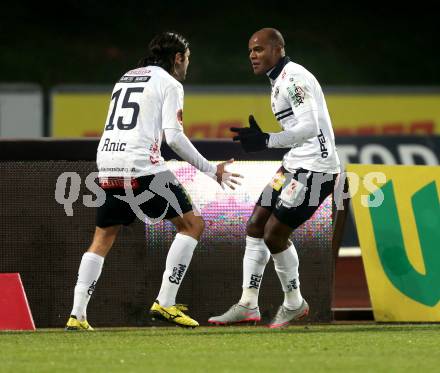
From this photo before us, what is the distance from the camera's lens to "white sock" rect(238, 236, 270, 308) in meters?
6.97

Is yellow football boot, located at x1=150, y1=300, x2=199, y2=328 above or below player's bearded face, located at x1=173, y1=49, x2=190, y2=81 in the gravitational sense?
below

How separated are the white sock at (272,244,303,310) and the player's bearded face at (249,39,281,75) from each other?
1110 mm

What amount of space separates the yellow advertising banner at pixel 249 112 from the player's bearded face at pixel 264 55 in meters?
8.01

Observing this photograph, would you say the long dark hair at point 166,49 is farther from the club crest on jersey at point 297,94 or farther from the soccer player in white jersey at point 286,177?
the club crest on jersey at point 297,94

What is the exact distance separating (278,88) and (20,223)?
183 centimetres

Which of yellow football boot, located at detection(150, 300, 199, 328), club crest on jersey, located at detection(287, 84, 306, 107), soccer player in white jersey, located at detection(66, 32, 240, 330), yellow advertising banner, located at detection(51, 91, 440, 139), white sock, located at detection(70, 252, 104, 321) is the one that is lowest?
yellow football boot, located at detection(150, 300, 199, 328)

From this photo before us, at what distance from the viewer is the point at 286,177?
7.00 meters

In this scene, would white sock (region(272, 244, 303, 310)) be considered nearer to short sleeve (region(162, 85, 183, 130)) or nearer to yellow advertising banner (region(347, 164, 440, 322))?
yellow advertising banner (region(347, 164, 440, 322))

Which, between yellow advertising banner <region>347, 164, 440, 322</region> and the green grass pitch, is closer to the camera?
the green grass pitch

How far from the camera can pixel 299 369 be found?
484cm

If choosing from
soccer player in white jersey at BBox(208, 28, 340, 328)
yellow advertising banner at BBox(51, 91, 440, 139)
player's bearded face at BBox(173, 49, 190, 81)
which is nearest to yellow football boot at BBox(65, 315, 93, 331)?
soccer player in white jersey at BBox(208, 28, 340, 328)

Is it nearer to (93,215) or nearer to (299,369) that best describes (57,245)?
(93,215)

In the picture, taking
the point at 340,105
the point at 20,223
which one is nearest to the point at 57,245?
the point at 20,223

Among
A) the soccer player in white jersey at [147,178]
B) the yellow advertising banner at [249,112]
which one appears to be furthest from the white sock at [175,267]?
the yellow advertising banner at [249,112]
